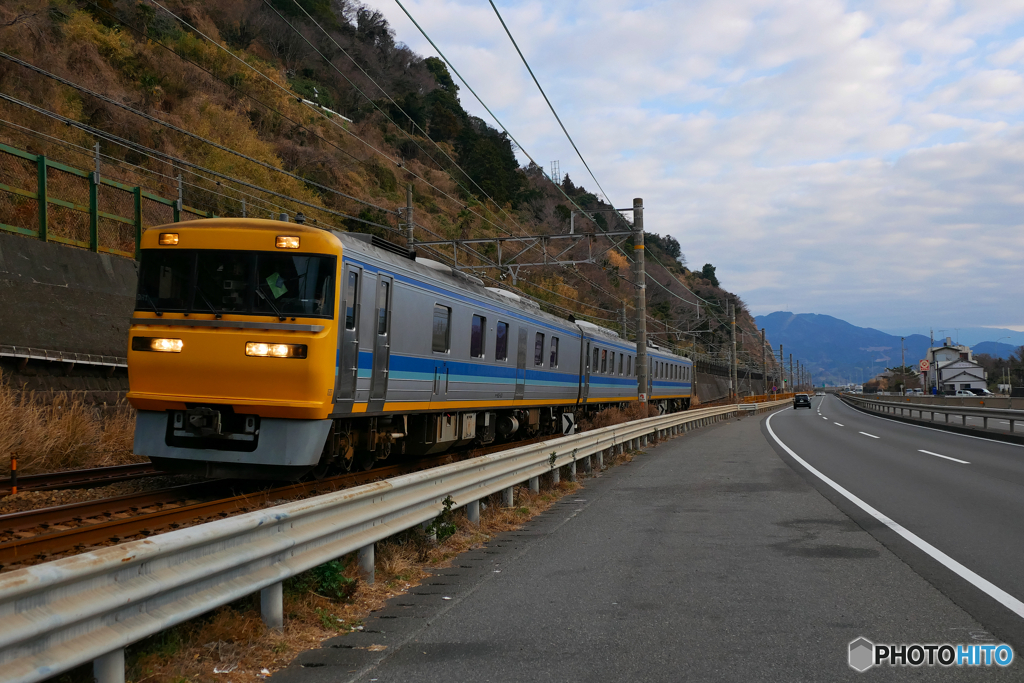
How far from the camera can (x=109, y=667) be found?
3.73 m

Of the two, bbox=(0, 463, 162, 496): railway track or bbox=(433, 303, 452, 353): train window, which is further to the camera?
bbox=(433, 303, 452, 353): train window

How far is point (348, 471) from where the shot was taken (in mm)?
12188

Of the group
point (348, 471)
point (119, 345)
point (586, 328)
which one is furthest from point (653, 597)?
point (586, 328)

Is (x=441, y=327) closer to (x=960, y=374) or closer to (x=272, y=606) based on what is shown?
(x=272, y=606)

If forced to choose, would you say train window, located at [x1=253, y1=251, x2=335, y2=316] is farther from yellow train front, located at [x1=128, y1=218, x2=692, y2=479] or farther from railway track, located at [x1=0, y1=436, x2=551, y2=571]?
railway track, located at [x1=0, y1=436, x2=551, y2=571]

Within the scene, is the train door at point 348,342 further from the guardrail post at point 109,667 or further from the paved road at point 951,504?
the guardrail post at point 109,667

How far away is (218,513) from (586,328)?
57.8ft

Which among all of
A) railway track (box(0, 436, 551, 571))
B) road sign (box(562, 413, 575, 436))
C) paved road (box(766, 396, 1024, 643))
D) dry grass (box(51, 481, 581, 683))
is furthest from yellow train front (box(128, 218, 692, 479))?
road sign (box(562, 413, 575, 436))

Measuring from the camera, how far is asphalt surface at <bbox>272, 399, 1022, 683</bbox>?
15.1 ft

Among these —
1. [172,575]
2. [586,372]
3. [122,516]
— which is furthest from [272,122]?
[172,575]

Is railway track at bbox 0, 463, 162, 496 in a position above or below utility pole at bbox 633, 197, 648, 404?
below

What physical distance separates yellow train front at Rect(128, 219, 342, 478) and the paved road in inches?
249

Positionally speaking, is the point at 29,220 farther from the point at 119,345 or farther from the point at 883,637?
the point at 883,637

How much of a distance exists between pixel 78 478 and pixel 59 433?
4.92 feet
